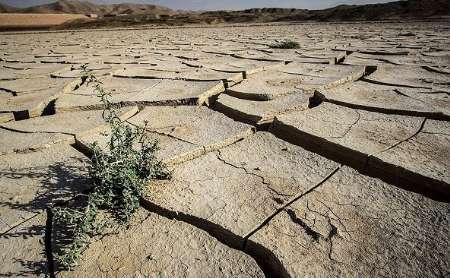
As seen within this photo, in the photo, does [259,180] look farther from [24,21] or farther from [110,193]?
[24,21]

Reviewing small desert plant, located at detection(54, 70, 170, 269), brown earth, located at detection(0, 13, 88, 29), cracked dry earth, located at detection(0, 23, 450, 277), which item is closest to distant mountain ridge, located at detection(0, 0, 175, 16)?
brown earth, located at detection(0, 13, 88, 29)

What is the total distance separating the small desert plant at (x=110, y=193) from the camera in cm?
95

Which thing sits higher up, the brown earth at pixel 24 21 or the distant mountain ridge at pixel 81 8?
the distant mountain ridge at pixel 81 8

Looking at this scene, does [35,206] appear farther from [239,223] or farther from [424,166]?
[424,166]

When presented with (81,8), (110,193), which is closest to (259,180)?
(110,193)

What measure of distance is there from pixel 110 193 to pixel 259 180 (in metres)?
0.53

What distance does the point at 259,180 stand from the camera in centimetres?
128

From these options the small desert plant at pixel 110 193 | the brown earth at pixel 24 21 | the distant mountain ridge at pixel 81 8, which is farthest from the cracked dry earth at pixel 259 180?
the distant mountain ridge at pixel 81 8

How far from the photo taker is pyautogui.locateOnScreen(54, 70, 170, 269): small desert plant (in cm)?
95

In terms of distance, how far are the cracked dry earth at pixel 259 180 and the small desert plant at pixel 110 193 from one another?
4cm

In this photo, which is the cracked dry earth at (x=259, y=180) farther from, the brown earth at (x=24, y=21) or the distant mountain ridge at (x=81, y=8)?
the distant mountain ridge at (x=81, y=8)

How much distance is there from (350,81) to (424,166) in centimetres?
147

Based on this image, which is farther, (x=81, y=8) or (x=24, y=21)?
(x=81, y=8)

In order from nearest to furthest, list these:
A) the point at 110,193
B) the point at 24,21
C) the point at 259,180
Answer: the point at 110,193, the point at 259,180, the point at 24,21
